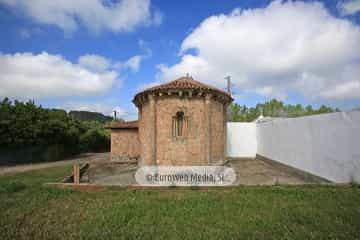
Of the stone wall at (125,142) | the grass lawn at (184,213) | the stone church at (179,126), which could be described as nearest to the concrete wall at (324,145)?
the grass lawn at (184,213)

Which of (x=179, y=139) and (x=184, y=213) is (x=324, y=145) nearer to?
(x=179, y=139)

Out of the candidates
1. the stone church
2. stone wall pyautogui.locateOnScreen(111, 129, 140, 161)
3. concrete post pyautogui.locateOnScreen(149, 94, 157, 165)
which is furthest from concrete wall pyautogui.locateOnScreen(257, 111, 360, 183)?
stone wall pyautogui.locateOnScreen(111, 129, 140, 161)

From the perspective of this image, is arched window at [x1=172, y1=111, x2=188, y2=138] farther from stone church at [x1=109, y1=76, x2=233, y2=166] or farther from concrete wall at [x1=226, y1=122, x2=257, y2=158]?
concrete wall at [x1=226, y1=122, x2=257, y2=158]

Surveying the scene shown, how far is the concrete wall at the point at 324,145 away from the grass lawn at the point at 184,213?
1.03 metres

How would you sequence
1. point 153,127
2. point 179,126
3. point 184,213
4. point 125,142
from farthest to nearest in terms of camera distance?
point 125,142 < point 179,126 < point 153,127 < point 184,213

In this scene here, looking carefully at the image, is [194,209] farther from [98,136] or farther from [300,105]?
[300,105]

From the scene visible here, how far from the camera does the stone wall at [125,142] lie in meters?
16.0

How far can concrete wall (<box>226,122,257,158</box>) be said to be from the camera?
17469 millimetres

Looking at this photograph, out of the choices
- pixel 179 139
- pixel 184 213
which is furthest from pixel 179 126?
→ pixel 184 213

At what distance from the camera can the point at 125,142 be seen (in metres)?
16.1

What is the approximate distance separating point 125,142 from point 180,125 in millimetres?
7266

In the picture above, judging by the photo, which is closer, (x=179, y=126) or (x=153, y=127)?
(x=153, y=127)

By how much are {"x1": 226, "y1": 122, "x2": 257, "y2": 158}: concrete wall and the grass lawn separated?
10173 mm

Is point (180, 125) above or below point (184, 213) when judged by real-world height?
above
